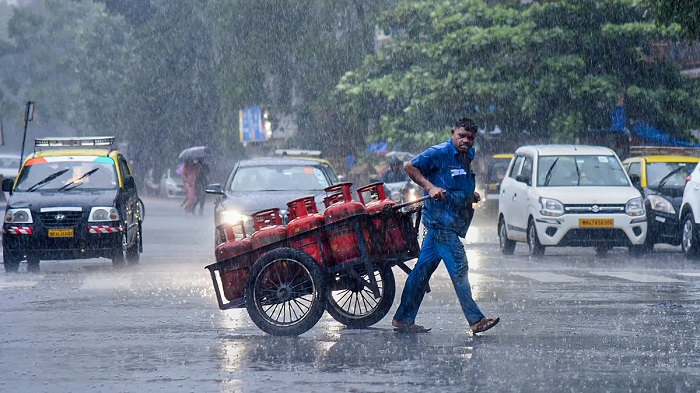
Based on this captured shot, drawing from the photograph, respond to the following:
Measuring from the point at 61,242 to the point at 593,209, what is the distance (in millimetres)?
7737

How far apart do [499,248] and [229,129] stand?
1523 inches

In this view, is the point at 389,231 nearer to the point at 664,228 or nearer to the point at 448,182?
the point at 448,182

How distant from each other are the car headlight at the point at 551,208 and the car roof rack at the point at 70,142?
6.65 meters

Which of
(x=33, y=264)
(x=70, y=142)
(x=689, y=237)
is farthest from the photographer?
(x=70, y=142)

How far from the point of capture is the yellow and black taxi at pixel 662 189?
78.0 ft

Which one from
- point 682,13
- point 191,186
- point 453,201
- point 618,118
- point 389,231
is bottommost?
point 191,186

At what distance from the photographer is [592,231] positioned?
2197 cm

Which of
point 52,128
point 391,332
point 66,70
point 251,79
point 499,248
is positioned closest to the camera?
point 391,332

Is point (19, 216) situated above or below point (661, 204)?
above

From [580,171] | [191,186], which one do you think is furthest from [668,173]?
[191,186]

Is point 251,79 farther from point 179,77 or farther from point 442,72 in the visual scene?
point 179,77

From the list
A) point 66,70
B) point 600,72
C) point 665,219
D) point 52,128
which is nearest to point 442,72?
point 600,72

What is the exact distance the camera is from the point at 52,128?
112m

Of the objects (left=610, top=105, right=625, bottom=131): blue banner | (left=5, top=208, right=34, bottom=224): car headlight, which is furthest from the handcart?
(left=610, top=105, right=625, bottom=131): blue banner
